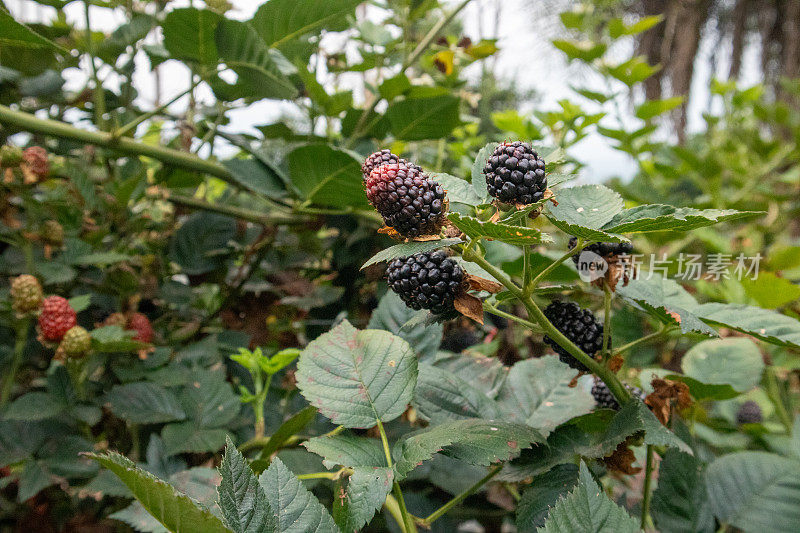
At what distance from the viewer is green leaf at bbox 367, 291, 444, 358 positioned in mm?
525

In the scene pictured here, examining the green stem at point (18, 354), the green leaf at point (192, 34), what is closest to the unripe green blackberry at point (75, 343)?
the green stem at point (18, 354)

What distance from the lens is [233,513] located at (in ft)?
0.92

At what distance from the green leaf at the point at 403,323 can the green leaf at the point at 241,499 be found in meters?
0.24

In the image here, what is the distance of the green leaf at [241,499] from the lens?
28 cm

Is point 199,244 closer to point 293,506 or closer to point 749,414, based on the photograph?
point 293,506

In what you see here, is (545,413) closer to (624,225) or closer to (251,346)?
(624,225)

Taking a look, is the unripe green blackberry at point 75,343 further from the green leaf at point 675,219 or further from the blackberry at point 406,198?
the green leaf at point 675,219

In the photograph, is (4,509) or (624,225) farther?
(4,509)

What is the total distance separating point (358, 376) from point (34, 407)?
0.47 m

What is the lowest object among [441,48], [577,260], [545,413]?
[545,413]

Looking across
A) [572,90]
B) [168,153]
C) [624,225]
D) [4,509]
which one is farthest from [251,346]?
[572,90]

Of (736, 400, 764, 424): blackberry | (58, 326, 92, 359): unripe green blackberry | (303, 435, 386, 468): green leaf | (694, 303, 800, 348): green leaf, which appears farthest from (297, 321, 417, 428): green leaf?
(736, 400, 764, 424): blackberry

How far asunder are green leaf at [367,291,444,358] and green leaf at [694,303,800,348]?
0.23 m

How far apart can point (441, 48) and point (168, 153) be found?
47cm
